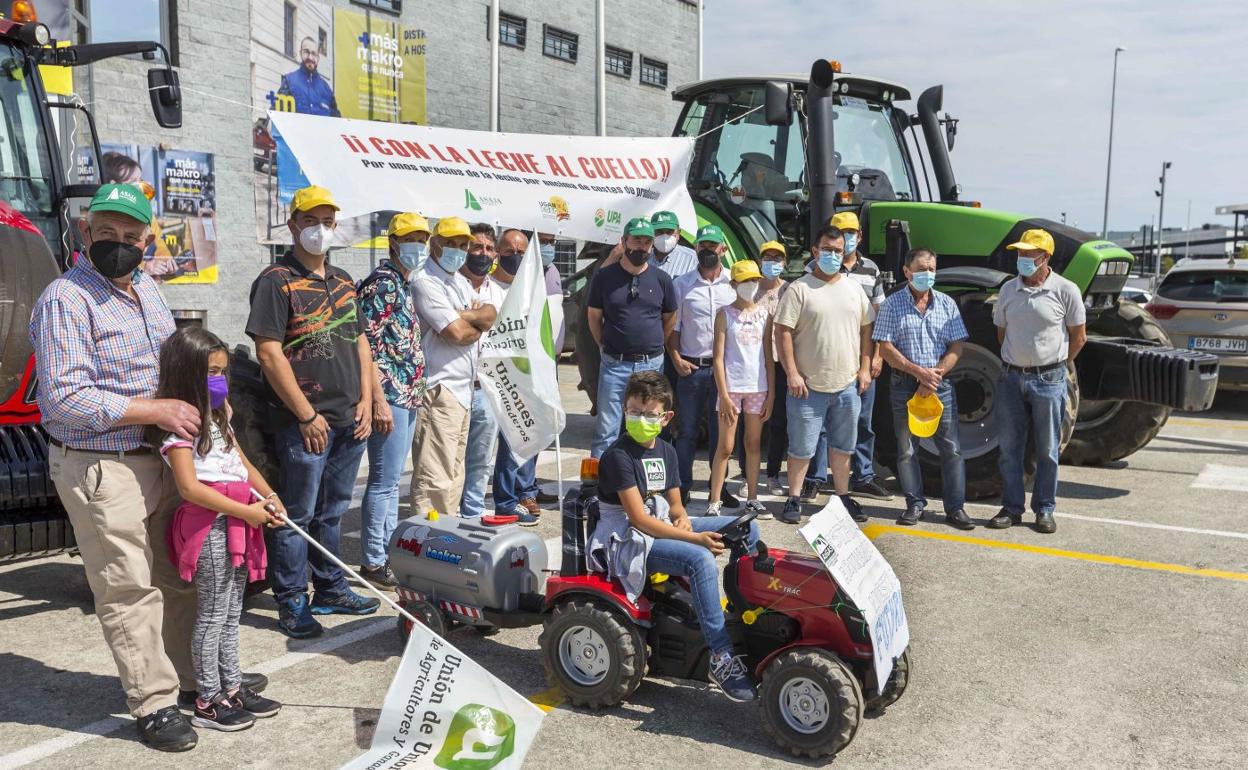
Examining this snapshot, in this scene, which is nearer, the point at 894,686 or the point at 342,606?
the point at 894,686

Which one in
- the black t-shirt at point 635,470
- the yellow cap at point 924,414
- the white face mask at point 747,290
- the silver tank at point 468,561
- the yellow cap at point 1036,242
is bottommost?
the silver tank at point 468,561

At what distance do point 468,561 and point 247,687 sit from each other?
94cm

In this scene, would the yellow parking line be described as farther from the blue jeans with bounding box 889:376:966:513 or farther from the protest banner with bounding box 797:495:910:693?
the protest banner with bounding box 797:495:910:693

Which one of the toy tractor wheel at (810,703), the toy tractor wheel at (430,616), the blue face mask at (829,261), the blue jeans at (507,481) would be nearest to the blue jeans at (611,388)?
the blue jeans at (507,481)

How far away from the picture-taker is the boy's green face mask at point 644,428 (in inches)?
164

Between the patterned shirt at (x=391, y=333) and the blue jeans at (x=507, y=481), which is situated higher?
the patterned shirt at (x=391, y=333)

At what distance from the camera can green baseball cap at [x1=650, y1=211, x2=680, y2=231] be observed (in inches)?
293

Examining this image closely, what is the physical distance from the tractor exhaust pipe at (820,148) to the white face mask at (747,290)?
4.25 feet

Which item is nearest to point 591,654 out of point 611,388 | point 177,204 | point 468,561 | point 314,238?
point 468,561

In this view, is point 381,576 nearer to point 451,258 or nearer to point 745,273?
point 451,258

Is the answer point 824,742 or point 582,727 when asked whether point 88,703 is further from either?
point 824,742

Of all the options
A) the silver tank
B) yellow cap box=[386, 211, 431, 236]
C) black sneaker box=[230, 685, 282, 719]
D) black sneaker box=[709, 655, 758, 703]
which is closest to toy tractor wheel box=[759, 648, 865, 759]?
black sneaker box=[709, 655, 758, 703]

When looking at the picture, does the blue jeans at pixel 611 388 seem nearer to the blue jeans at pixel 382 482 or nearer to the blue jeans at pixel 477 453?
the blue jeans at pixel 477 453

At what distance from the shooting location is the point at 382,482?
5.42 metres
